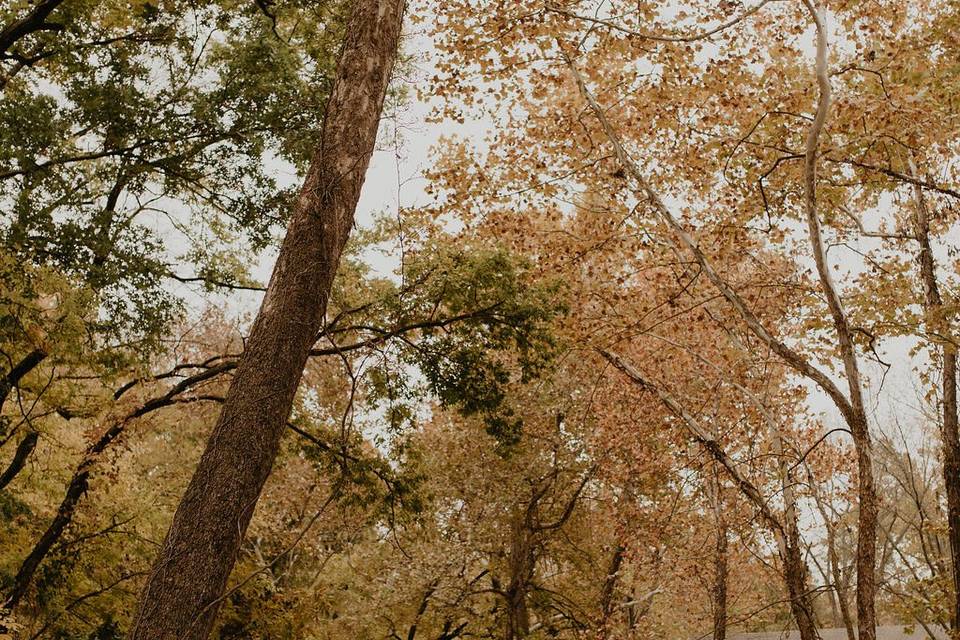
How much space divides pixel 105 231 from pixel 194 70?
230 centimetres

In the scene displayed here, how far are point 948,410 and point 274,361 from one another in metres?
8.61

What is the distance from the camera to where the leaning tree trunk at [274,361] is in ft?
Answer: 9.83

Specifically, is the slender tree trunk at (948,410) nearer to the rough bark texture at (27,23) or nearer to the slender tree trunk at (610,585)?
the slender tree trunk at (610,585)

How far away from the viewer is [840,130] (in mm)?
6316

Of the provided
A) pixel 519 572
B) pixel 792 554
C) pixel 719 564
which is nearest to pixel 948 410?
pixel 792 554

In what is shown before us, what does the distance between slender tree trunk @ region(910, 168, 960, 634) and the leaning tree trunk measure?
279 inches

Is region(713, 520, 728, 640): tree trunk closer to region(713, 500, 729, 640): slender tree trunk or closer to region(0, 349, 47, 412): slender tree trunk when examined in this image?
region(713, 500, 729, 640): slender tree trunk

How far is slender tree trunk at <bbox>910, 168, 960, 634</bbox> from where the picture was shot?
331 inches

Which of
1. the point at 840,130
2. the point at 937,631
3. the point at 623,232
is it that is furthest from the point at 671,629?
the point at 840,130

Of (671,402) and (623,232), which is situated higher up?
(623,232)

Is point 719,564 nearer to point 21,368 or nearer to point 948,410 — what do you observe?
point 948,410

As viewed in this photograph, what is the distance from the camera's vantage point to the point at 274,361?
3.51 meters

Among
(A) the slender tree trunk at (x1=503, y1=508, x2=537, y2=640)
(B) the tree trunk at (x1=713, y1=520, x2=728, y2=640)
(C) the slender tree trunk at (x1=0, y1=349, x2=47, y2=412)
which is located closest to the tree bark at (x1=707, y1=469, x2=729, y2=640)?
(B) the tree trunk at (x1=713, y1=520, x2=728, y2=640)

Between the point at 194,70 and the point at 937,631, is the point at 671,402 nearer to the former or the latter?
the point at 194,70
